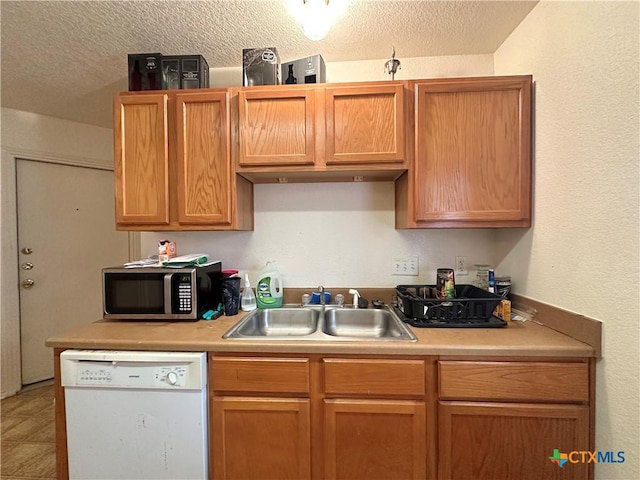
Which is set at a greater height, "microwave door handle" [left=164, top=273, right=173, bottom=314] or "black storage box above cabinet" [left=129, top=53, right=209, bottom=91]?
"black storage box above cabinet" [left=129, top=53, right=209, bottom=91]

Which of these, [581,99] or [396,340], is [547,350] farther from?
[581,99]

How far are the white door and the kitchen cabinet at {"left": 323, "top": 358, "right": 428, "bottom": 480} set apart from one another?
2.74 m

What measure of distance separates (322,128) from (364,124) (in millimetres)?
215

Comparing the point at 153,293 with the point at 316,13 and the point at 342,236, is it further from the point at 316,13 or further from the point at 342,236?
the point at 316,13

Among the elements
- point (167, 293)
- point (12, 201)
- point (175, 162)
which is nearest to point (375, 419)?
point (167, 293)

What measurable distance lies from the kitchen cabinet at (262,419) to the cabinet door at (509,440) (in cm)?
57

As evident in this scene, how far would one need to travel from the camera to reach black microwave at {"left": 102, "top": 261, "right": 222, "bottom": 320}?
142 cm

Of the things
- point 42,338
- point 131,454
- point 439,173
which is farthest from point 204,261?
point 42,338

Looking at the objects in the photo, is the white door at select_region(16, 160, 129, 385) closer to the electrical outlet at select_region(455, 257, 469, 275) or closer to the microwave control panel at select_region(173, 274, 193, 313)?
the microwave control panel at select_region(173, 274, 193, 313)

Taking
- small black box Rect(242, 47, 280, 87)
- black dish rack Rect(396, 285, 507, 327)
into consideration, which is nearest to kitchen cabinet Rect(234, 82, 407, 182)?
small black box Rect(242, 47, 280, 87)

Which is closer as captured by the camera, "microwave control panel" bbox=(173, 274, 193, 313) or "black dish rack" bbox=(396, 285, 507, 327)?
"black dish rack" bbox=(396, 285, 507, 327)

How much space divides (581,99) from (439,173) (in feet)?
1.87

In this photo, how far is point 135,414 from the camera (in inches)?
44.9

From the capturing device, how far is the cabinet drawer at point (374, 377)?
1.11m
